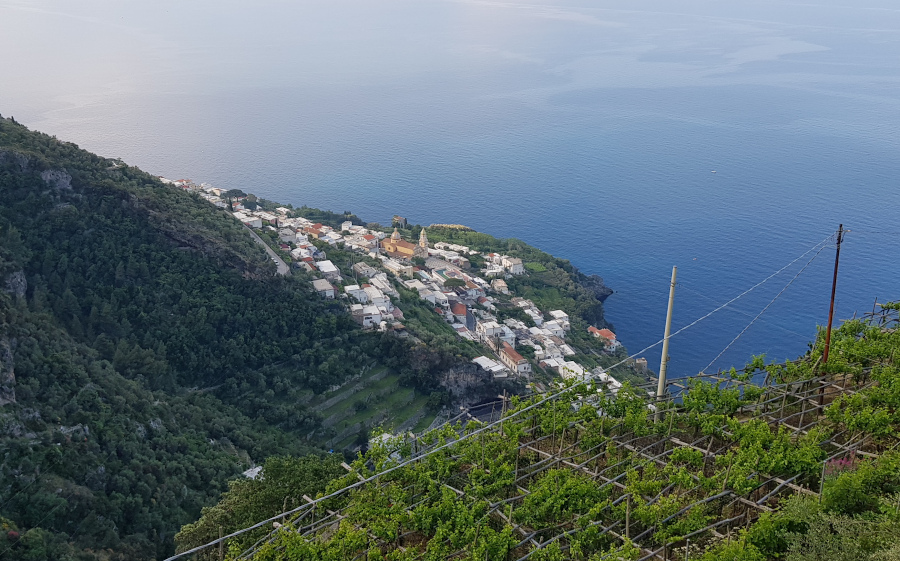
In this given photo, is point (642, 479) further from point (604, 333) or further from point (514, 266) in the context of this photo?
point (514, 266)

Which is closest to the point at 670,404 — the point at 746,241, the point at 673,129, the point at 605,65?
the point at 746,241

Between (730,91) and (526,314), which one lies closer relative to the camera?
(526,314)

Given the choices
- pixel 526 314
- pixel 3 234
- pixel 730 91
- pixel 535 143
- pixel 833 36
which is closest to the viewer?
pixel 3 234

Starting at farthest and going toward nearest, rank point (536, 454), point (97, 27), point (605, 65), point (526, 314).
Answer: point (97, 27) < point (605, 65) < point (526, 314) < point (536, 454)

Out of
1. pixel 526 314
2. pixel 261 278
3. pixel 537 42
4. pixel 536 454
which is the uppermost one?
pixel 537 42

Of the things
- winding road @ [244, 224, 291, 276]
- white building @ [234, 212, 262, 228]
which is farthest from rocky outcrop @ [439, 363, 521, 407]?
white building @ [234, 212, 262, 228]

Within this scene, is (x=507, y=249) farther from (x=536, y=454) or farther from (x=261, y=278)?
(x=536, y=454)

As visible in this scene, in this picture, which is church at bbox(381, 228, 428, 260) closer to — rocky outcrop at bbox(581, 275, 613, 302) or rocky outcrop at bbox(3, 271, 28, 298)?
rocky outcrop at bbox(581, 275, 613, 302)
